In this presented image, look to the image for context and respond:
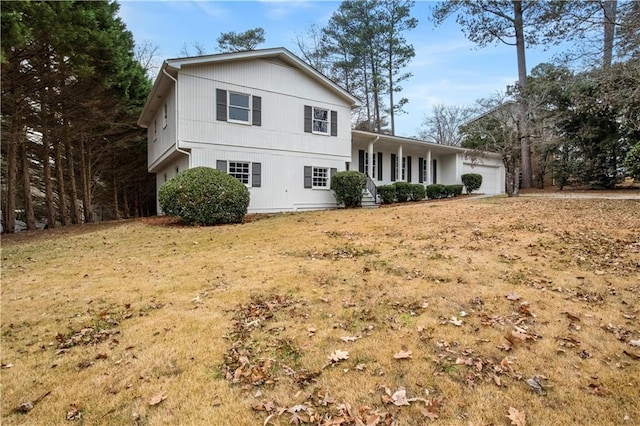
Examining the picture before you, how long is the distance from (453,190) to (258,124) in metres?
13.2

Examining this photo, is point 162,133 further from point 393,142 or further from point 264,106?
point 393,142

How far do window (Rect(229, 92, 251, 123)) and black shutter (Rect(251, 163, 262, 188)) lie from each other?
1870 millimetres

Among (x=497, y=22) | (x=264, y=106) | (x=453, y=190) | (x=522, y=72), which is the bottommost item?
(x=453, y=190)

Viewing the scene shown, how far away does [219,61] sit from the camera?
45.1ft

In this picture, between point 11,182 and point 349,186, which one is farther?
point 349,186

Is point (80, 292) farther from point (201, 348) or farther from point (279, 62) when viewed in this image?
point (279, 62)

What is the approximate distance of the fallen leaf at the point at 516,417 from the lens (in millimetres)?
2471

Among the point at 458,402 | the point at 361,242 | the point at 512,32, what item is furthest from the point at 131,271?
the point at 512,32

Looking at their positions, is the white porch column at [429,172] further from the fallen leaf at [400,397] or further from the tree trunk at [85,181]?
the fallen leaf at [400,397]

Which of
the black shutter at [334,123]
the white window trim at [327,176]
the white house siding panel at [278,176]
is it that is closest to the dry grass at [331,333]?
the white house siding panel at [278,176]

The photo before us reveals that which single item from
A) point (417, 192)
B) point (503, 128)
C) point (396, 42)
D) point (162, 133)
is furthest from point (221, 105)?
point (396, 42)

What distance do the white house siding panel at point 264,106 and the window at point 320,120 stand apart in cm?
27

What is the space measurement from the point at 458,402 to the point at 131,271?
5997 mm

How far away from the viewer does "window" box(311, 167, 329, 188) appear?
16.6 m
